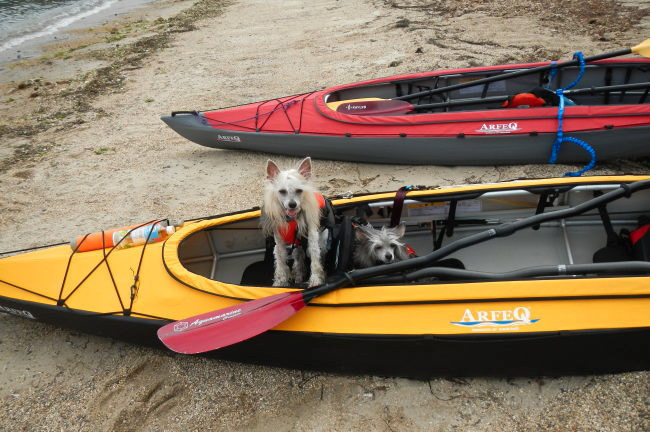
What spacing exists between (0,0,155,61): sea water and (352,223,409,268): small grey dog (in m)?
17.9

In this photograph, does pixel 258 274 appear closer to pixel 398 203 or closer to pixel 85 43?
pixel 398 203

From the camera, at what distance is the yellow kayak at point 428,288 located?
3.02 m

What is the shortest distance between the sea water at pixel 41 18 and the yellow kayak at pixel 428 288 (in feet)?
53.8

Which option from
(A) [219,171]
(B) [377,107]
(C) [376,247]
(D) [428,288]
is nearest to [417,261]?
(D) [428,288]

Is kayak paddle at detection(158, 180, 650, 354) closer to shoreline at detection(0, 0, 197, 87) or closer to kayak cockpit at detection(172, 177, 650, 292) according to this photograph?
kayak cockpit at detection(172, 177, 650, 292)

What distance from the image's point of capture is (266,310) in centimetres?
327

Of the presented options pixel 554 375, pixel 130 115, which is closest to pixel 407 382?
pixel 554 375

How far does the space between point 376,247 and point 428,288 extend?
619 mm

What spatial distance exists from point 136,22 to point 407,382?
69.6 ft

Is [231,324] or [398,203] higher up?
[398,203]

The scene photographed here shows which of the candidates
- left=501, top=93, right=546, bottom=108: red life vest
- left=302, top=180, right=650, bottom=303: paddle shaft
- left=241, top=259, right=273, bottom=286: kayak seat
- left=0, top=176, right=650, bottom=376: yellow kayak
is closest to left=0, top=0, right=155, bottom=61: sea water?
left=0, top=176, right=650, bottom=376: yellow kayak

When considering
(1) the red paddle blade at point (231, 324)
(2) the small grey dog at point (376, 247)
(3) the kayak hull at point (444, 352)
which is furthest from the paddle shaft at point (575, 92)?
(1) the red paddle blade at point (231, 324)

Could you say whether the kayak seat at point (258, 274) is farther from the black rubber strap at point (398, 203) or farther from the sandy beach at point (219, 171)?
the black rubber strap at point (398, 203)

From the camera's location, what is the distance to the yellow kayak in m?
3.02
